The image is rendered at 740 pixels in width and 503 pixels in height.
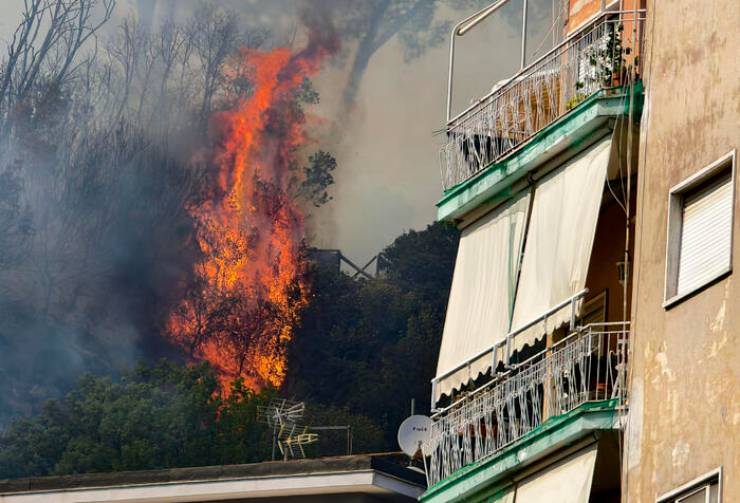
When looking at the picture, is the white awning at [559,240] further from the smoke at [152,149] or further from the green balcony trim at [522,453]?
the smoke at [152,149]

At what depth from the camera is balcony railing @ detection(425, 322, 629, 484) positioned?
22.5m

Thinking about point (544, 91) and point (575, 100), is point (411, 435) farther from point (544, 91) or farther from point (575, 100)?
point (575, 100)

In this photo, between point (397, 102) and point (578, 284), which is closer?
point (578, 284)

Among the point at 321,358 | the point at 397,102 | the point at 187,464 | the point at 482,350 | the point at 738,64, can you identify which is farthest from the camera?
the point at 397,102

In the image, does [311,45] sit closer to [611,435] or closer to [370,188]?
[370,188]

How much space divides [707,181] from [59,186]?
88.7 meters

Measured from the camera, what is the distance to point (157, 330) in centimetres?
10588

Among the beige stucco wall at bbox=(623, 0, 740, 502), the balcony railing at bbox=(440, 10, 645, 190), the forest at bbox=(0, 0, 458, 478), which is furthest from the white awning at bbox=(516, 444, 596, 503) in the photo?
the forest at bbox=(0, 0, 458, 478)

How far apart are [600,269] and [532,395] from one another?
8.38 ft

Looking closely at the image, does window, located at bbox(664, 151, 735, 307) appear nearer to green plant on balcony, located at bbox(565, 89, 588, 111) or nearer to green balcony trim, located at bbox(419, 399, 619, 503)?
green balcony trim, located at bbox(419, 399, 619, 503)

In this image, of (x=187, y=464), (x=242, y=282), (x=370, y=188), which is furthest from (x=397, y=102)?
(x=187, y=464)

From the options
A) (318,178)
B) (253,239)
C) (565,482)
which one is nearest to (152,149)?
(253,239)

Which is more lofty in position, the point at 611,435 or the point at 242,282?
the point at 242,282

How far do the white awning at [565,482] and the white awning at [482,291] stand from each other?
6.10ft
